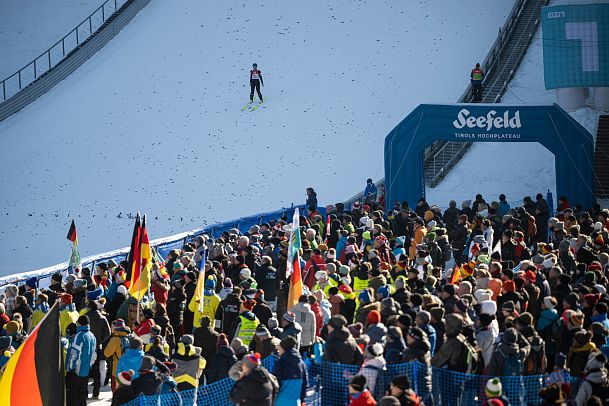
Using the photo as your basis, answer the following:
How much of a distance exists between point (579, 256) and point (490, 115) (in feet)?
33.2

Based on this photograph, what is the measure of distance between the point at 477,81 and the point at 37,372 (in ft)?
86.1

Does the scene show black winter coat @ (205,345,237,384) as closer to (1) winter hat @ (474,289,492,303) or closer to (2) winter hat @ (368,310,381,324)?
(2) winter hat @ (368,310,381,324)

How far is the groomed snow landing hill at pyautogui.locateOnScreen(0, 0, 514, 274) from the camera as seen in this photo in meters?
30.1

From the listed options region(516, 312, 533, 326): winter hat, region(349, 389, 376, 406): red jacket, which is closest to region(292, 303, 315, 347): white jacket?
region(516, 312, 533, 326): winter hat

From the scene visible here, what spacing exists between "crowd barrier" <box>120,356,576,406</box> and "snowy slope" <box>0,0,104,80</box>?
3102 cm

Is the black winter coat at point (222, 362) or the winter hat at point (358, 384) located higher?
the black winter coat at point (222, 362)

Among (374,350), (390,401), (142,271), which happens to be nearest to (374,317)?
(374,350)

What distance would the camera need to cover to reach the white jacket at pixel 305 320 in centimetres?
1354

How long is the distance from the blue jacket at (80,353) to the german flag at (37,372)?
5403mm

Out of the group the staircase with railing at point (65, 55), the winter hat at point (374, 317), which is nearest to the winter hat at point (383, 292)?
the winter hat at point (374, 317)

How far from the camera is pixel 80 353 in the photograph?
13.0 metres

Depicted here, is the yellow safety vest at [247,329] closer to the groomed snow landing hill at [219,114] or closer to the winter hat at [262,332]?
the winter hat at [262,332]

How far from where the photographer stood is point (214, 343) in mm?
13211

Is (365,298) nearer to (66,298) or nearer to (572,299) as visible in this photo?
(572,299)
